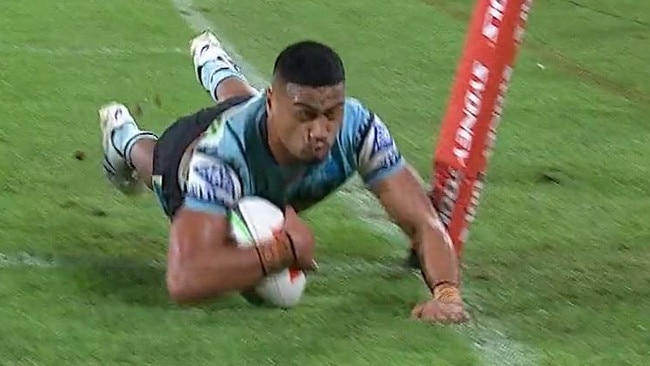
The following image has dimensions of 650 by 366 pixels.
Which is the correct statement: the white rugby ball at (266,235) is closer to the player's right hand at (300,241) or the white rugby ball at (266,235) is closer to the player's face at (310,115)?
the player's right hand at (300,241)

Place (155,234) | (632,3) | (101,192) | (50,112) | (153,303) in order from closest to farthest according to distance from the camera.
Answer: (153,303), (155,234), (101,192), (50,112), (632,3)

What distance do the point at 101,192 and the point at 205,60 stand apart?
24.6 inches

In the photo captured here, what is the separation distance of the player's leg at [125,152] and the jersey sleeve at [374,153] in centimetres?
97

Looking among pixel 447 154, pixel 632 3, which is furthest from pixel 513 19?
pixel 632 3

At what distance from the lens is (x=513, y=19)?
4.29m

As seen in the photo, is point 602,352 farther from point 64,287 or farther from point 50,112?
point 50,112

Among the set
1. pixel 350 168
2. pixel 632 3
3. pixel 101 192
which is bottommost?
pixel 632 3

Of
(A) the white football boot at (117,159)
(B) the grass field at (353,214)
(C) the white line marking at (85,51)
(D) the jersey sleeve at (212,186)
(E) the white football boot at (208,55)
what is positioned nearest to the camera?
(B) the grass field at (353,214)

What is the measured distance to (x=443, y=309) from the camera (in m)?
4.03

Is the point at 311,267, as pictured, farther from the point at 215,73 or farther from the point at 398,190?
the point at 215,73

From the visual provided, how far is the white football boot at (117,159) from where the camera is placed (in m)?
5.23

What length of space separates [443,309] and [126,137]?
165 cm

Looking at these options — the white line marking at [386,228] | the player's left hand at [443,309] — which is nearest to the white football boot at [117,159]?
the white line marking at [386,228]

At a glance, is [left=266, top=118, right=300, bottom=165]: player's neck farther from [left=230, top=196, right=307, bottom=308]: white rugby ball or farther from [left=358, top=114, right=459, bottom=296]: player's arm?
[left=358, top=114, right=459, bottom=296]: player's arm
